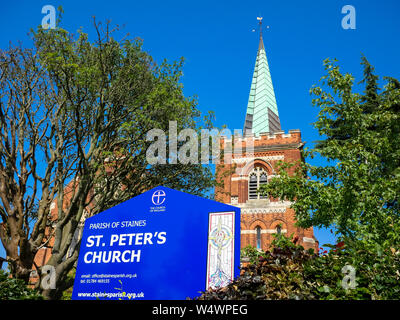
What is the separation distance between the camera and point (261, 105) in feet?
138

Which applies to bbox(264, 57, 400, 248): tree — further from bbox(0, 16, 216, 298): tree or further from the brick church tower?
the brick church tower

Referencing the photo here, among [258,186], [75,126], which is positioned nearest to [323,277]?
[75,126]

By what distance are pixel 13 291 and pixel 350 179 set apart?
8.74 meters

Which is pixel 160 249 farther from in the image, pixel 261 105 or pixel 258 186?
pixel 261 105

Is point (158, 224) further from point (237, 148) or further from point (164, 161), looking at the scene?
point (237, 148)

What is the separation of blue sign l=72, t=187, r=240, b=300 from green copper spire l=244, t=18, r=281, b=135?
3220 cm

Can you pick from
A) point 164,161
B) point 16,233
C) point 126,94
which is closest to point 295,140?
point 164,161

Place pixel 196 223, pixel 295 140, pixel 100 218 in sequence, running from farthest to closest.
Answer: pixel 295 140 → pixel 100 218 → pixel 196 223

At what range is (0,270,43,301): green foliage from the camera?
5645mm
